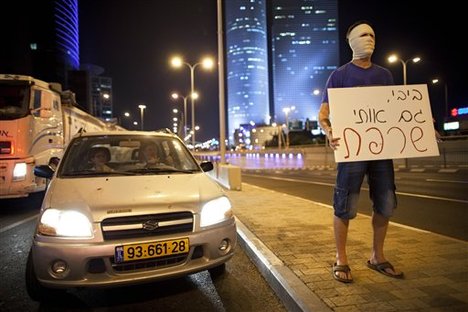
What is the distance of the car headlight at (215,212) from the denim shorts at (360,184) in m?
1.09

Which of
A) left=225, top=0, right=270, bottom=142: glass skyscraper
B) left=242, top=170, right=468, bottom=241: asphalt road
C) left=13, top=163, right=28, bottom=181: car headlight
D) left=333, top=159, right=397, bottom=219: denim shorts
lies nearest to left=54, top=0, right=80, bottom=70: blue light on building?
left=225, top=0, right=270, bottom=142: glass skyscraper

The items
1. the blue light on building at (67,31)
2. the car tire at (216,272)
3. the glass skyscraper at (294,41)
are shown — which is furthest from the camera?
the glass skyscraper at (294,41)

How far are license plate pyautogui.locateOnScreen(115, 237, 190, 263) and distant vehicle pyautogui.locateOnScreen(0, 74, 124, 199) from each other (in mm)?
5078

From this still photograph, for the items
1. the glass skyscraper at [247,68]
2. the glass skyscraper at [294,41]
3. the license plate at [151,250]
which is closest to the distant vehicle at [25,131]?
the license plate at [151,250]

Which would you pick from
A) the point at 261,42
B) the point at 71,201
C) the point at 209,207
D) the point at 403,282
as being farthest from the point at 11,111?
the point at 261,42

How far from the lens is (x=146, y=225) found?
131 inches

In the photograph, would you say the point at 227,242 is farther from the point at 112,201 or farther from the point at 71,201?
the point at 71,201

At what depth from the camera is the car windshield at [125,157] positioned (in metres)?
4.44

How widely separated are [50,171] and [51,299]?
171 centimetres

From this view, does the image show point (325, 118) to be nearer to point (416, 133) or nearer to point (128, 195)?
point (416, 133)

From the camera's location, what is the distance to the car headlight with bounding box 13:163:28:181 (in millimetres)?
8367

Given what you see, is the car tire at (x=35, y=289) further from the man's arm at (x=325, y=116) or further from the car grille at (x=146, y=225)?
the man's arm at (x=325, y=116)

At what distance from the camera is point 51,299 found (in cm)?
351

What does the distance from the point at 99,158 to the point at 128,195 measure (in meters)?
1.48
